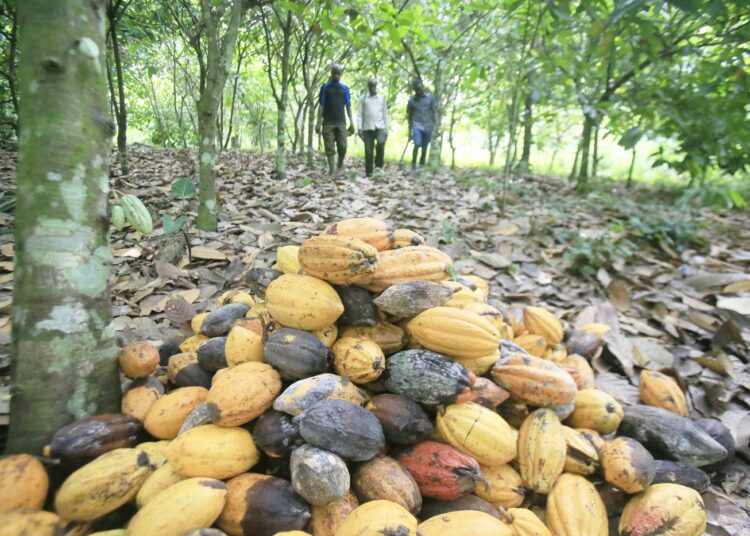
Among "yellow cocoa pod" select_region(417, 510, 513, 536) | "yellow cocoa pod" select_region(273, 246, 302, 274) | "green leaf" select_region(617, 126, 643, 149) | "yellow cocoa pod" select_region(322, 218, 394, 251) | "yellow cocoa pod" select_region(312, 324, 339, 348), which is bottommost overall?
"yellow cocoa pod" select_region(417, 510, 513, 536)

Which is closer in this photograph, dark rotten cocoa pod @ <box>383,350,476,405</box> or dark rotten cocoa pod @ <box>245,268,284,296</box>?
dark rotten cocoa pod @ <box>383,350,476,405</box>

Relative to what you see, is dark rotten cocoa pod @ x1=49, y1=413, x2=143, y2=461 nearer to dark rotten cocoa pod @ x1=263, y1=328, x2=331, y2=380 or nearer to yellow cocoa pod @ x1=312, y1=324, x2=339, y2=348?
dark rotten cocoa pod @ x1=263, y1=328, x2=331, y2=380

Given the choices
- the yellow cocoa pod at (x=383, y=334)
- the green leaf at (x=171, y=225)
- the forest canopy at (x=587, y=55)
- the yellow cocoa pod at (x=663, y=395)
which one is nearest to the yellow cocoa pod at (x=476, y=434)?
the yellow cocoa pod at (x=383, y=334)

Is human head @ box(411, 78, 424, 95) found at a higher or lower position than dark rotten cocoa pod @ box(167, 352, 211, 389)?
higher

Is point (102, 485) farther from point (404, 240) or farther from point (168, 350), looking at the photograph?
point (404, 240)

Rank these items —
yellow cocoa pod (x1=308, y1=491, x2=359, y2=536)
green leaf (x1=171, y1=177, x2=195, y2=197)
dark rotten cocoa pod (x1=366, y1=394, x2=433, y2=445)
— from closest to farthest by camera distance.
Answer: yellow cocoa pod (x1=308, y1=491, x2=359, y2=536)
dark rotten cocoa pod (x1=366, y1=394, x2=433, y2=445)
green leaf (x1=171, y1=177, x2=195, y2=197)

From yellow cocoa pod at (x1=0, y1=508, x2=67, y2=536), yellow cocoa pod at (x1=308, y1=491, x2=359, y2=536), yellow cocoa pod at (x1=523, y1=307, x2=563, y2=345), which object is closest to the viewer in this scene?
yellow cocoa pod at (x1=0, y1=508, x2=67, y2=536)

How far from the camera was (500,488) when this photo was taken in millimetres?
1089

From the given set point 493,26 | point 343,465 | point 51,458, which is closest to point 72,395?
point 51,458

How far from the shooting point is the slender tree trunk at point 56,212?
3.25ft

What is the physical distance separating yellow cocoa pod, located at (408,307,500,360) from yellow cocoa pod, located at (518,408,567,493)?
24 centimetres

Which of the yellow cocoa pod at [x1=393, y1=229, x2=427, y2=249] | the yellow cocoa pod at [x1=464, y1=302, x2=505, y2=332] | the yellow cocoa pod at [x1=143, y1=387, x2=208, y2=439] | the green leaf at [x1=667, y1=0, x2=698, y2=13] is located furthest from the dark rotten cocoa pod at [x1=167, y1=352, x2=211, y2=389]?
the green leaf at [x1=667, y1=0, x2=698, y2=13]

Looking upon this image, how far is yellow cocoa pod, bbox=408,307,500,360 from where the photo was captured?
1175 mm

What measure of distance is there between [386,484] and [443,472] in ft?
0.48
